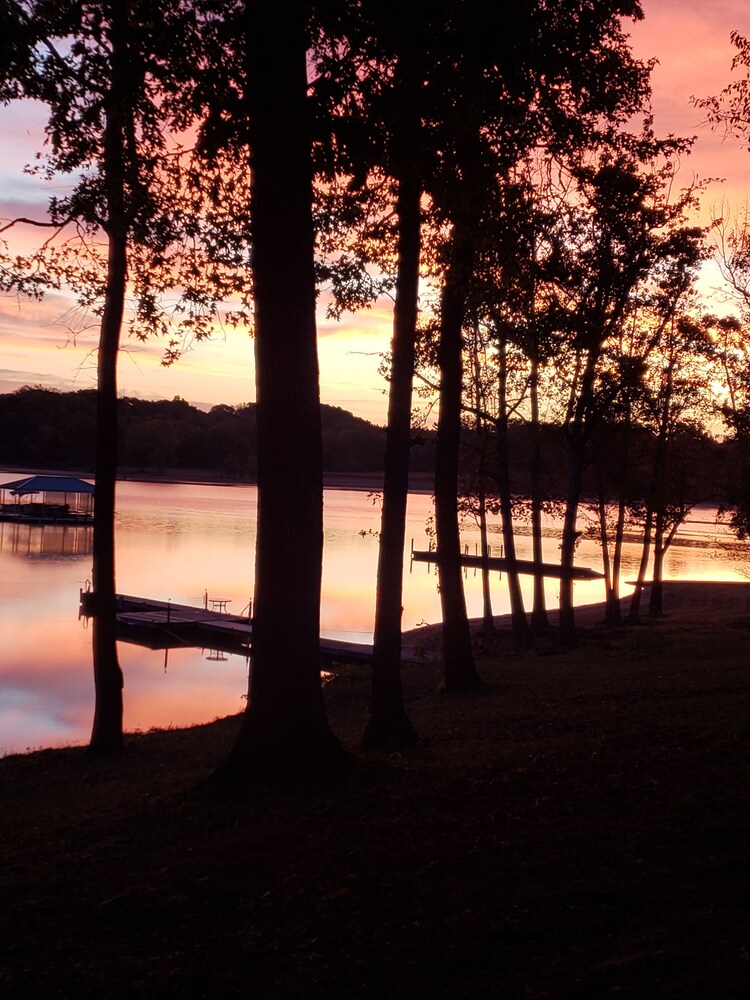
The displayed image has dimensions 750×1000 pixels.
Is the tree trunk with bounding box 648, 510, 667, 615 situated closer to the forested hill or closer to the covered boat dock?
the covered boat dock

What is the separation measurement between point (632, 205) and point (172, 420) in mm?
109291

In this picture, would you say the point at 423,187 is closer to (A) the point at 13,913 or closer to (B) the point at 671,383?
(A) the point at 13,913

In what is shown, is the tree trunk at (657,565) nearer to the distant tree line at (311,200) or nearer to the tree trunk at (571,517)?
the tree trunk at (571,517)

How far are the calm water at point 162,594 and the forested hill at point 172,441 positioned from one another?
17.9m

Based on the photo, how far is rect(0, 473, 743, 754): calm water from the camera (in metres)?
23.8

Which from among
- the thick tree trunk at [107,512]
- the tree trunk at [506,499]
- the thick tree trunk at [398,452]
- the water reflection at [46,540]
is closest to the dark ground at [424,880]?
the thick tree trunk at [398,452]

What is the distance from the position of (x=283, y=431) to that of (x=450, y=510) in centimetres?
887

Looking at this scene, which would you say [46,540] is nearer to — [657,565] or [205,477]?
[657,565]

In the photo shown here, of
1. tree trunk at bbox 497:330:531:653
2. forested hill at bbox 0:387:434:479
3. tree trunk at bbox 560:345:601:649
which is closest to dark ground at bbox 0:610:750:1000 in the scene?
tree trunk at bbox 560:345:601:649

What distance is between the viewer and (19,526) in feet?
259

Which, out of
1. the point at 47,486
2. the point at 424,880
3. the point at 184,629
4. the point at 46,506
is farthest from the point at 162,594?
the point at 424,880

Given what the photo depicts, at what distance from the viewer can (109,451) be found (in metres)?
13.8

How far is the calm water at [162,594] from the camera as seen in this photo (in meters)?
23.8

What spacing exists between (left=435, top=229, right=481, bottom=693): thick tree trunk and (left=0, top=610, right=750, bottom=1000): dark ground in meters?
6.35
